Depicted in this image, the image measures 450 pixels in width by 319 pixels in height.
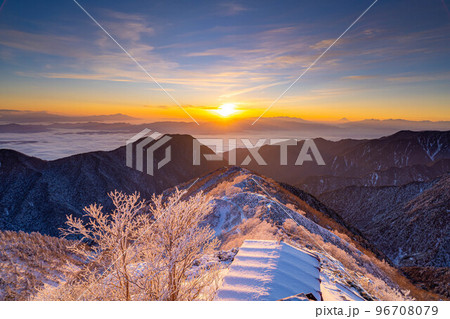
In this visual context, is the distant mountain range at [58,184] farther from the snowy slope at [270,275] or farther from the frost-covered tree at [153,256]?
the frost-covered tree at [153,256]

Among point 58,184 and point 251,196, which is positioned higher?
point 251,196

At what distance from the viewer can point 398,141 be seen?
187750 millimetres

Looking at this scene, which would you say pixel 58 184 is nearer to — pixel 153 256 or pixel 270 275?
pixel 153 256

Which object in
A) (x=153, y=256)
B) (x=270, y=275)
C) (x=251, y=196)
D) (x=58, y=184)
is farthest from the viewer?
(x=58, y=184)

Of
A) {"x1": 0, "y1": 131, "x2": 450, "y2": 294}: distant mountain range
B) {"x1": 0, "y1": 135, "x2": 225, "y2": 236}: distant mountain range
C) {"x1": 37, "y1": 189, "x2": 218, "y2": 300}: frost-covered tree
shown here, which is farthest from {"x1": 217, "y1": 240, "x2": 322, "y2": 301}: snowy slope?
{"x1": 0, "y1": 135, "x2": 225, "y2": 236}: distant mountain range

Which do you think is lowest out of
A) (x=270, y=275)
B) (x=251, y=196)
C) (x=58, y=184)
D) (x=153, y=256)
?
(x=58, y=184)

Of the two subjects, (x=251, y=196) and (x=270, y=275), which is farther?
(x=251, y=196)

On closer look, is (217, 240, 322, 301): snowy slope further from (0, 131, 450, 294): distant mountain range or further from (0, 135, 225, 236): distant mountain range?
(0, 135, 225, 236): distant mountain range

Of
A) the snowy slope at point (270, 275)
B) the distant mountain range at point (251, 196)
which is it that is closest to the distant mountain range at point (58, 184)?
the distant mountain range at point (251, 196)

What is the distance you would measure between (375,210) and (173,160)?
79.0 m

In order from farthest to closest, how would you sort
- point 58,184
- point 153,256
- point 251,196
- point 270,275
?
point 58,184, point 251,196, point 270,275, point 153,256

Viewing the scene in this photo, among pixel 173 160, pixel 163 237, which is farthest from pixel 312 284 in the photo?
pixel 173 160

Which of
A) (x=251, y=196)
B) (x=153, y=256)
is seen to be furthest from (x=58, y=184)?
(x=153, y=256)

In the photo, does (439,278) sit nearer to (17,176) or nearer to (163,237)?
(163,237)
